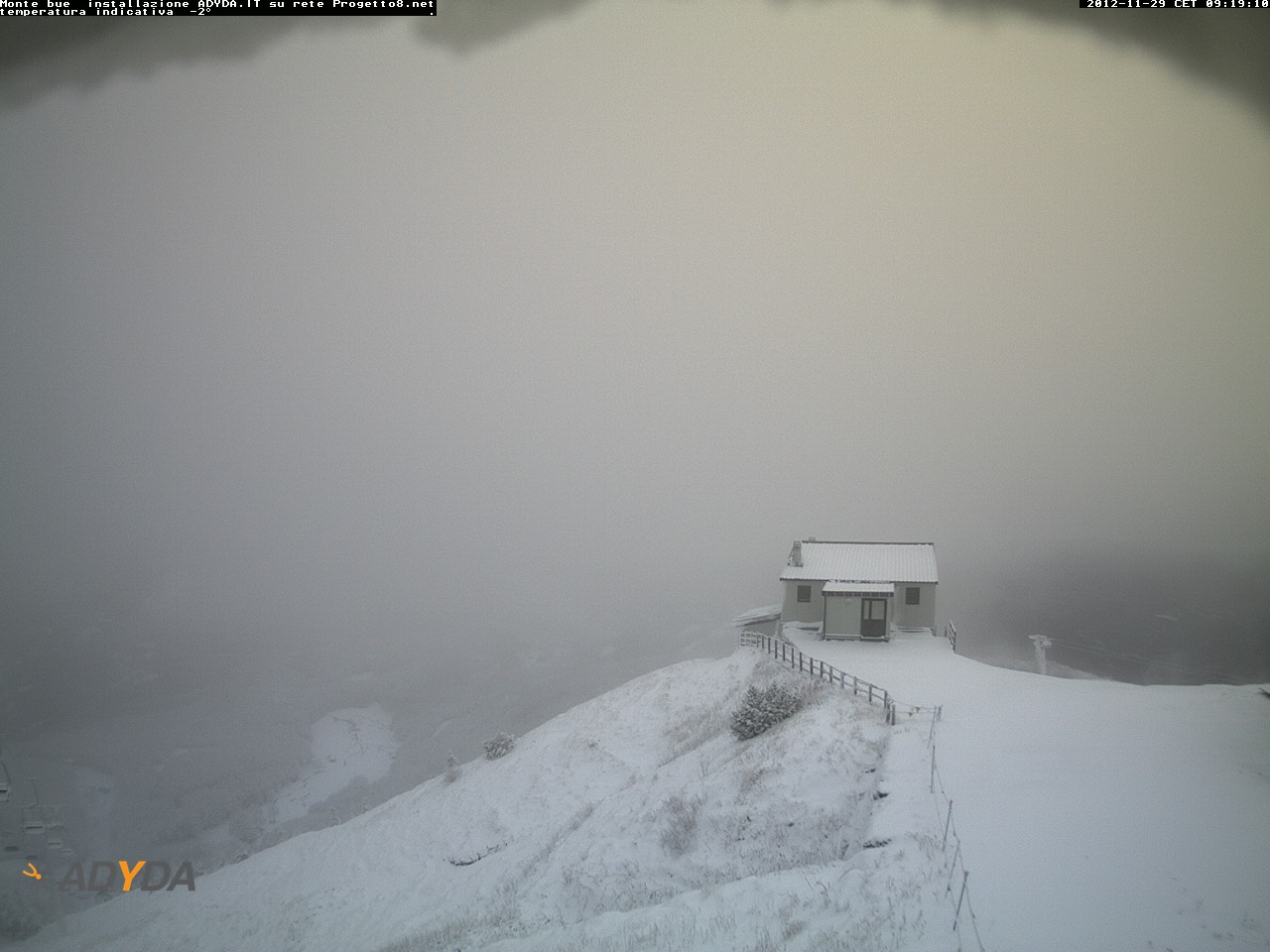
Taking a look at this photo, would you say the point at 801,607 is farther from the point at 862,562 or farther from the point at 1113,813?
the point at 1113,813

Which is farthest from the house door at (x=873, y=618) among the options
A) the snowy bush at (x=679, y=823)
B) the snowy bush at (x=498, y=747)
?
the snowy bush at (x=498, y=747)

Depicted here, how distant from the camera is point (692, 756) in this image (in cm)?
2545

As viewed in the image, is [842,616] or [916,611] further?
[916,611]

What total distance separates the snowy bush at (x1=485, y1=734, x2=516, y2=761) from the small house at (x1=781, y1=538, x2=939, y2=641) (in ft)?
60.7

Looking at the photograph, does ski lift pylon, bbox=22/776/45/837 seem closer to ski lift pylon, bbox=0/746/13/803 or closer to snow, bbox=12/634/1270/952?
ski lift pylon, bbox=0/746/13/803

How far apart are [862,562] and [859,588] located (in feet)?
12.6

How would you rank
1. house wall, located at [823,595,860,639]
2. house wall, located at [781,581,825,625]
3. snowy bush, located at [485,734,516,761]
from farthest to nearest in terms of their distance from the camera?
house wall, located at [781,581,825,625] < house wall, located at [823,595,860,639] < snowy bush, located at [485,734,516,761]

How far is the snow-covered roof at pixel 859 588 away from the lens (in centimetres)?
3725

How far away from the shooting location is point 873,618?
1475 inches

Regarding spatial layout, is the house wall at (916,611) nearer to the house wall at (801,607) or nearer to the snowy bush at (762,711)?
the house wall at (801,607)

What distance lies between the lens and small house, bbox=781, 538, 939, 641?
1476 inches

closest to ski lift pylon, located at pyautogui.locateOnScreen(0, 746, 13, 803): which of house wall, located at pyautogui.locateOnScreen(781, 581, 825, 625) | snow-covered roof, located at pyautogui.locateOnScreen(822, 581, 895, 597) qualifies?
house wall, located at pyautogui.locateOnScreen(781, 581, 825, 625)

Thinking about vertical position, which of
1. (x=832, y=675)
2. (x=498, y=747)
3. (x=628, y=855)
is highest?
(x=832, y=675)

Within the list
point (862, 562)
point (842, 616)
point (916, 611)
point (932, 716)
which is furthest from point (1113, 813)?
point (862, 562)
